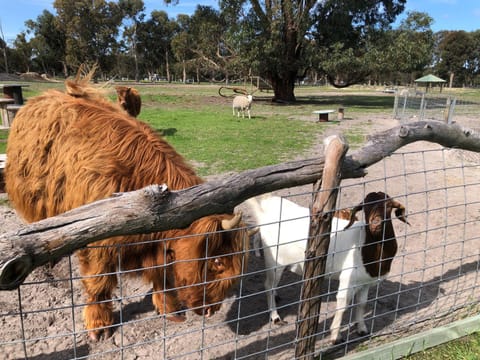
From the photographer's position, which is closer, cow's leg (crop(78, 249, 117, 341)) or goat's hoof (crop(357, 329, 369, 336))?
cow's leg (crop(78, 249, 117, 341))

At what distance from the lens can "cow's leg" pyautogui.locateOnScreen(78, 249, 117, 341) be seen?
3.11 m

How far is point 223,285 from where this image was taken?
262 cm

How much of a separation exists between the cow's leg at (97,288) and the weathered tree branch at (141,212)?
4.50 ft

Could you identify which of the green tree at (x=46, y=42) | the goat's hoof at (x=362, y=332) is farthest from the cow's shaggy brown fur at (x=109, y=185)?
the green tree at (x=46, y=42)

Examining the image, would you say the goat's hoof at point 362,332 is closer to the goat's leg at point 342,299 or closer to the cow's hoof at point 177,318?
the goat's leg at point 342,299

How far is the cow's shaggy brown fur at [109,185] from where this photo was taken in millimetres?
2639

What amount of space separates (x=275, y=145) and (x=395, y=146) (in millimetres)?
8747

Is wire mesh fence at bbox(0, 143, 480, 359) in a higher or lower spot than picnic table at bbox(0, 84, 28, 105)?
lower

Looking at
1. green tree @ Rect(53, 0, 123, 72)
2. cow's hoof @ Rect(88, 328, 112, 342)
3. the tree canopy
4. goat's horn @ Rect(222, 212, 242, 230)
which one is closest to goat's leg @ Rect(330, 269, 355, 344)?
goat's horn @ Rect(222, 212, 242, 230)

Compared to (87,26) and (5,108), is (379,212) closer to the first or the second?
(5,108)

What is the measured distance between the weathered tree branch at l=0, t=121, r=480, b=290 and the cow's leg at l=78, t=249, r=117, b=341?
1372mm

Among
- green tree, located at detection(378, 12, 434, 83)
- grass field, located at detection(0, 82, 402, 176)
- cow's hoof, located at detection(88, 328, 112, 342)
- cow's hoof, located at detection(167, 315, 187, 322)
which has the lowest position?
cow's hoof, located at detection(88, 328, 112, 342)

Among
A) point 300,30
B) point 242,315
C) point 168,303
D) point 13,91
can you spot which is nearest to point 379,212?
point 242,315

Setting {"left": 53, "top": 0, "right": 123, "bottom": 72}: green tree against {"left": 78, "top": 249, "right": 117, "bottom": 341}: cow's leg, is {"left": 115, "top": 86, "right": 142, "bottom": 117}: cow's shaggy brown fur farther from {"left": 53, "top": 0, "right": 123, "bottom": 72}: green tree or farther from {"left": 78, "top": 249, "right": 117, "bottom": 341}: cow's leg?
{"left": 53, "top": 0, "right": 123, "bottom": 72}: green tree
